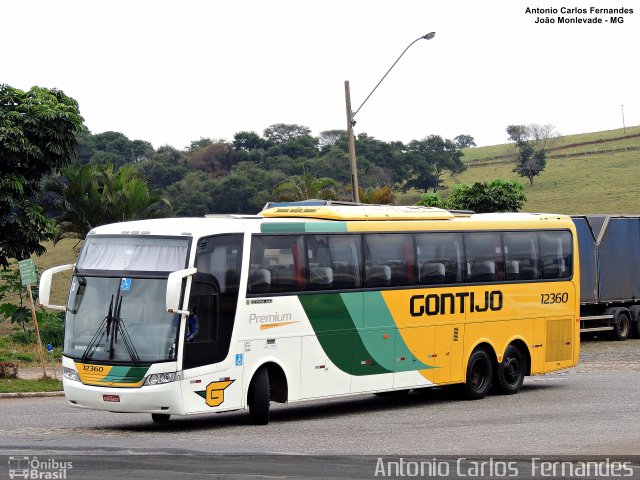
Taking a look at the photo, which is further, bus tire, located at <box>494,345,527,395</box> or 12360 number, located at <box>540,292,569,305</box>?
12360 number, located at <box>540,292,569,305</box>

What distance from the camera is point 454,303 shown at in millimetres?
21781

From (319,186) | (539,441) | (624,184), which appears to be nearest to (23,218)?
(319,186)

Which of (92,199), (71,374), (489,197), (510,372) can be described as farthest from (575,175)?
(71,374)

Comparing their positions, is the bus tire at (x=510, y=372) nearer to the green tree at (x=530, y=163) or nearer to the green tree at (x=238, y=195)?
the green tree at (x=238, y=195)

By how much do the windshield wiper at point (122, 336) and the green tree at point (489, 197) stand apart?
3684 cm

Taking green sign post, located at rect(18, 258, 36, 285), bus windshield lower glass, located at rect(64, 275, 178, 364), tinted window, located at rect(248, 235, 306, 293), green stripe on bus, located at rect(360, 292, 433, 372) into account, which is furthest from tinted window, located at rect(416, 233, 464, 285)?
green sign post, located at rect(18, 258, 36, 285)

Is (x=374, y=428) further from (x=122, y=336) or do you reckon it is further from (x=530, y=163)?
(x=530, y=163)

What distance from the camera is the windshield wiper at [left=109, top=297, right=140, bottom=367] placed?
16.8 m

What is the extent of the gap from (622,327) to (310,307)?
21421mm

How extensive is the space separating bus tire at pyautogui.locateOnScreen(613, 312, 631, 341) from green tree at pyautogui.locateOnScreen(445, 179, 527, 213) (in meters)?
14.9

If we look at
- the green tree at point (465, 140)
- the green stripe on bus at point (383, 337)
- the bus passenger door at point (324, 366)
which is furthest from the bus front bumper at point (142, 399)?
the green tree at point (465, 140)

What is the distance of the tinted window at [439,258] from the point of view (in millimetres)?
21219

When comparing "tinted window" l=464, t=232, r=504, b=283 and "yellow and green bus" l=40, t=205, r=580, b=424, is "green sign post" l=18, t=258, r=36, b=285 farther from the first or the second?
"tinted window" l=464, t=232, r=504, b=283

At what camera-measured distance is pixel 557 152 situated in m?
125
